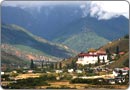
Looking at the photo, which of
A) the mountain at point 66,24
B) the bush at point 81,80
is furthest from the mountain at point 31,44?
the bush at point 81,80

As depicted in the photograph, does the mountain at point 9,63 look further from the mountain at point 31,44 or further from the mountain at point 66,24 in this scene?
the mountain at point 66,24

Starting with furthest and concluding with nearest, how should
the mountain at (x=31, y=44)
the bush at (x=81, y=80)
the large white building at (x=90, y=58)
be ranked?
1. the mountain at (x=31, y=44)
2. the large white building at (x=90, y=58)
3. the bush at (x=81, y=80)

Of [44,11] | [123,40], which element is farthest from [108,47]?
[44,11]

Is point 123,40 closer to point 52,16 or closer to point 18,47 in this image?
point 52,16

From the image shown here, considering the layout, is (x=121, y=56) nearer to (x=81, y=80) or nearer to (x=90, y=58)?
(x=90, y=58)

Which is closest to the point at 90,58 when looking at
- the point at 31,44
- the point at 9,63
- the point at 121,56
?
the point at 121,56

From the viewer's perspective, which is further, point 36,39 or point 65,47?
point 36,39
